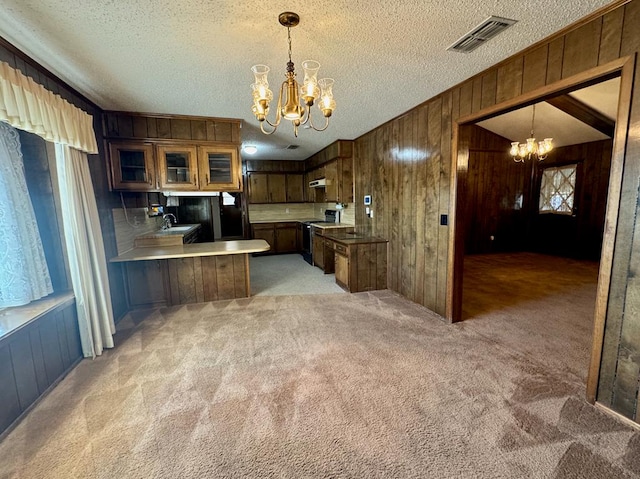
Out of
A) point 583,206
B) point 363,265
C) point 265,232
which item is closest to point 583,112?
point 583,206

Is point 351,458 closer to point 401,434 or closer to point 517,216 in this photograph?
point 401,434

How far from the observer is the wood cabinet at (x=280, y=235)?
691 centimetres

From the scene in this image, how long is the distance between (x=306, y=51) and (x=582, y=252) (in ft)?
23.8

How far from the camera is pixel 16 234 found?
2014 mm

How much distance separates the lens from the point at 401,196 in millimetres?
3797

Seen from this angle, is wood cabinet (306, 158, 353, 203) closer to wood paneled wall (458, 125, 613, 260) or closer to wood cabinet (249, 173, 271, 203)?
wood cabinet (249, 173, 271, 203)

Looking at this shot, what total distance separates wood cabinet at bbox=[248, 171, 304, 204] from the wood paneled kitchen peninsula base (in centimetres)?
322

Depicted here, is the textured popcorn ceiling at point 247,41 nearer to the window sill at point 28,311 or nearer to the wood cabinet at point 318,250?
the window sill at point 28,311

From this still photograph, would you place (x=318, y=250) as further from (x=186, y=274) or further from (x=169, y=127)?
(x=169, y=127)

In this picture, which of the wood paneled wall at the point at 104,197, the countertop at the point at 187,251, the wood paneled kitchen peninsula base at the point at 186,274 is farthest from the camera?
the wood paneled kitchen peninsula base at the point at 186,274

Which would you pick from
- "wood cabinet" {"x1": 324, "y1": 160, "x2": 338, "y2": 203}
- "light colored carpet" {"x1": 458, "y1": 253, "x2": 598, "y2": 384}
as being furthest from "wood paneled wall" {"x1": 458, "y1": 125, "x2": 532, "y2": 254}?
"wood cabinet" {"x1": 324, "y1": 160, "x2": 338, "y2": 203}

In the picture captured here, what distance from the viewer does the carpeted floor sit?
1438mm

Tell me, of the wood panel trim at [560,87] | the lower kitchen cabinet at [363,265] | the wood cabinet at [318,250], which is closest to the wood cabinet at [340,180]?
the wood cabinet at [318,250]

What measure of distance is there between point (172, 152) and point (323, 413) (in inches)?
135
